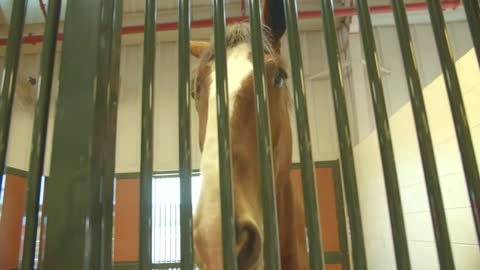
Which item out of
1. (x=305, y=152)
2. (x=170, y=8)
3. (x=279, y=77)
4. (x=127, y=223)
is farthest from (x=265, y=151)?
(x=170, y=8)

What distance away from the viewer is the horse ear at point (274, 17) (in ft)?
4.58

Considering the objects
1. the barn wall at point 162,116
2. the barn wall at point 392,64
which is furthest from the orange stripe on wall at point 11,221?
the barn wall at point 392,64

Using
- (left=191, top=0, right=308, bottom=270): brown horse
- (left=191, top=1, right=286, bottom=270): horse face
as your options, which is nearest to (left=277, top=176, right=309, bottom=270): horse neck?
(left=191, top=0, right=308, bottom=270): brown horse

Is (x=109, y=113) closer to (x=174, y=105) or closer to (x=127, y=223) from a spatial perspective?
(x=127, y=223)

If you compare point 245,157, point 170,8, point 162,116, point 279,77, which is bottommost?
point 245,157

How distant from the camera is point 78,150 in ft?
1.26

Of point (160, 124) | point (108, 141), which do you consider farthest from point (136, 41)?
point (108, 141)

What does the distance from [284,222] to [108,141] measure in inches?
41.8

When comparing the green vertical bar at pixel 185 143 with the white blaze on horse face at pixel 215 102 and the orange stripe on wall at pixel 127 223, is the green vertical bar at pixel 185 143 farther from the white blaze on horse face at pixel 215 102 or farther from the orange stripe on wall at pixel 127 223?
the orange stripe on wall at pixel 127 223

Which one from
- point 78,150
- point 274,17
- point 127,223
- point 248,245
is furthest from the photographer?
point 127,223

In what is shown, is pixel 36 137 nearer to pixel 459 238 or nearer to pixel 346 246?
pixel 459 238

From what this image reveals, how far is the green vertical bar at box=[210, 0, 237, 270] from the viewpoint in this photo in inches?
14.7

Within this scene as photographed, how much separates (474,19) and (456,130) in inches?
5.9

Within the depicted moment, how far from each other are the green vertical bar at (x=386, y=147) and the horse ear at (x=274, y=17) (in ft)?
3.30
